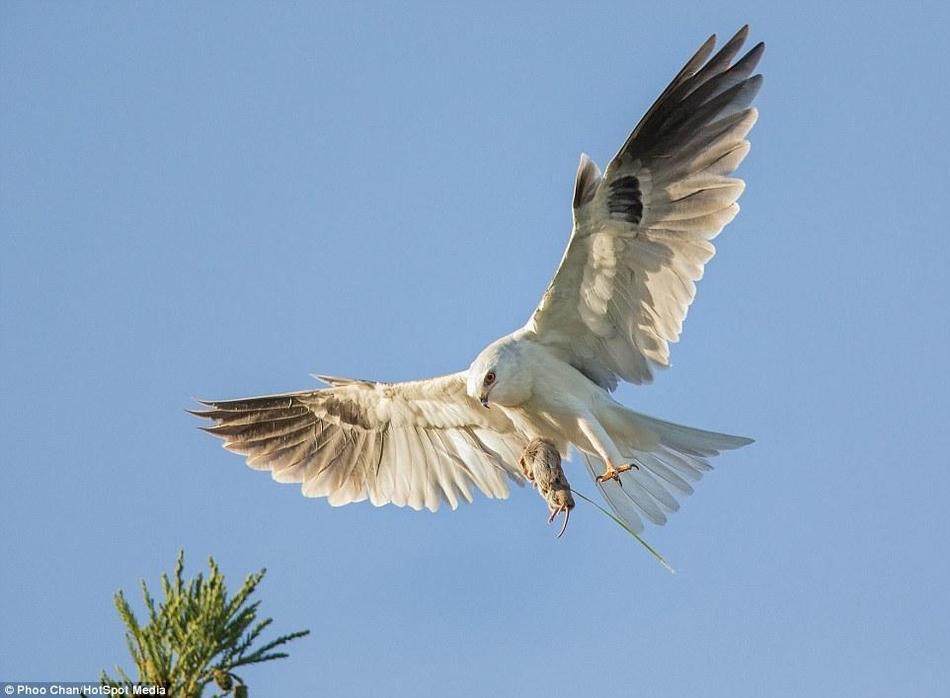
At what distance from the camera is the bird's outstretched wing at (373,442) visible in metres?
9.22

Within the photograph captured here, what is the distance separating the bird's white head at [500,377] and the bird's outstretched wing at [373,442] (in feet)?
3.40

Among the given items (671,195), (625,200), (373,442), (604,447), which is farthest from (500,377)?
(373,442)

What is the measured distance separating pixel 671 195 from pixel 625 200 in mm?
310

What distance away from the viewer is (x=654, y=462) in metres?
8.55

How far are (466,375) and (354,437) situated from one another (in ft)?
5.23

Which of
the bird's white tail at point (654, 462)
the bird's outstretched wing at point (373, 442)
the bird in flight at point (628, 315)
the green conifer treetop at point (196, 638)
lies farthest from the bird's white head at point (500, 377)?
the green conifer treetop at point (196, 638)

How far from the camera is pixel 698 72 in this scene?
312 inches

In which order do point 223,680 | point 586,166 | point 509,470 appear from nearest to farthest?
point 223,680 < point 586,166 < point 509,470

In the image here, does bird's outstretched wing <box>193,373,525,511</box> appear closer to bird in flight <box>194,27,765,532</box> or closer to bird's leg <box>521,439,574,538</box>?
bird in flight <box>194,27,765,532</box>

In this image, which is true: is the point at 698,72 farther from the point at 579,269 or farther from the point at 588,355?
the point at 588,355

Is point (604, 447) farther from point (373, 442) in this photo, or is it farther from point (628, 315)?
point (373, 442)

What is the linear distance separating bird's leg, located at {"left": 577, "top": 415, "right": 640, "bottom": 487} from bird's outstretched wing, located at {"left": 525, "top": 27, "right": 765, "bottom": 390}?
2.84 feet

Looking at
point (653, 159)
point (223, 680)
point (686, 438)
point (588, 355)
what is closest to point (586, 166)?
point (653, 159)

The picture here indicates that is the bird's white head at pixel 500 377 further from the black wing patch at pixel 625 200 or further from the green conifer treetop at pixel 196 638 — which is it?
the green conifer treetop at pixel 196 638
